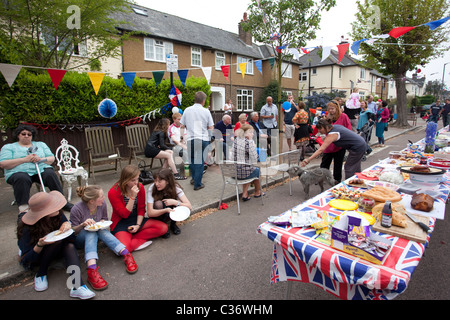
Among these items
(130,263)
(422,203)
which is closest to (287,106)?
(422,203)

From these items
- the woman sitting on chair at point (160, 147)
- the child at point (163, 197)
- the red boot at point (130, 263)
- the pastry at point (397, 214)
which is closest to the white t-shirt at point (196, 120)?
the woman sitting on chair at point (160, 147)

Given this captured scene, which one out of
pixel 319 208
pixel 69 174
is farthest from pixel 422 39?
pixel 69 174

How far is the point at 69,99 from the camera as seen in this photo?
24.3 feet

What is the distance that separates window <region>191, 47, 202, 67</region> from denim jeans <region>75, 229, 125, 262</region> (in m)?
17.5

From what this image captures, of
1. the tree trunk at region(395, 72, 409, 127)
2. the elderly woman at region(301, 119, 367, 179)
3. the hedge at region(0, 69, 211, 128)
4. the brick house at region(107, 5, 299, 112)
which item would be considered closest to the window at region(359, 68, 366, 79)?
the brick house at region(107, 5, 299, 112)

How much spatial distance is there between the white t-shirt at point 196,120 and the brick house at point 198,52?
8340 mm

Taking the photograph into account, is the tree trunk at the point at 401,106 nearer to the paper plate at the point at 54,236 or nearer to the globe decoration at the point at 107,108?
the globe decoration at the point at 107,108

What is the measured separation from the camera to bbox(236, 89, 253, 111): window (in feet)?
73.6

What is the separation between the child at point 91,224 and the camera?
8.96 feet

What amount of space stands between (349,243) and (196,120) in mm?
4106

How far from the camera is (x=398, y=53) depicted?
15.7m

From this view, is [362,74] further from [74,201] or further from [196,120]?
[74,201]
